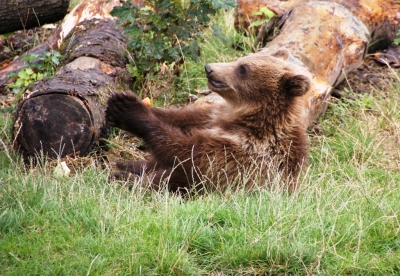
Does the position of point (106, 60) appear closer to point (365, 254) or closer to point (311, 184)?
point (311, 184)

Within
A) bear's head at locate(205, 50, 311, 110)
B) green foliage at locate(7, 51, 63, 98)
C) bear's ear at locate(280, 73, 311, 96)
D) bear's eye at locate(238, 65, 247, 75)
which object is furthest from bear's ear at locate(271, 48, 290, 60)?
green foliage at locate(7, 51, 63, 98)

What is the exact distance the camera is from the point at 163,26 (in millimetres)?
7559

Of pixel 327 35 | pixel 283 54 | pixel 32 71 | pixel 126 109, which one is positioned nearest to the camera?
pixel 126 109

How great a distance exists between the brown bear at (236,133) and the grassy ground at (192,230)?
0.29 metres

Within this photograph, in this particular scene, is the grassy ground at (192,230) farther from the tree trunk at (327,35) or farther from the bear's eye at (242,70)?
the tree trunk at (327,35)

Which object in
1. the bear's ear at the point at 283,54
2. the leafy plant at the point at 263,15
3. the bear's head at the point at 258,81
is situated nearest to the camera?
the bear's head at the point at 258,81

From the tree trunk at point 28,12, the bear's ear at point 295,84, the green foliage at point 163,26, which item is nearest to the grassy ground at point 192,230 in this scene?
the bear's ear at point 295,84

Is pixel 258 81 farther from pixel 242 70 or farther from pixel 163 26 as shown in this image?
pixel 163 26

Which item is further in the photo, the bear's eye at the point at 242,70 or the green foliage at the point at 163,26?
the green foliage at the point at 163,26

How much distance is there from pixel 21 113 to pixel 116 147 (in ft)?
4.04

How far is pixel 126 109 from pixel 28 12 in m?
1.78

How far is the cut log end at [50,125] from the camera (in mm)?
6145

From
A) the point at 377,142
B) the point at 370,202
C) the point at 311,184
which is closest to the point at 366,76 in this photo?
the point at 377,142

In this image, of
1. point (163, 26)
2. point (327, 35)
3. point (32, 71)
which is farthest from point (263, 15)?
point (32, 71)
